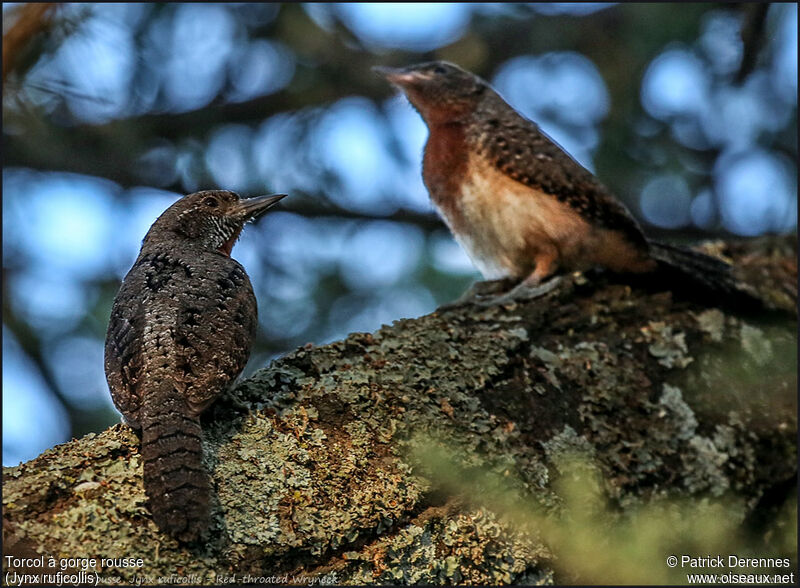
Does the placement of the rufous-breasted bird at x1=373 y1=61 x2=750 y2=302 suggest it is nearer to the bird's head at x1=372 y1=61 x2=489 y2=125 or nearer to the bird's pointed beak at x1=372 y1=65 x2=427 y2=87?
the bird's head at x1=372 y1=61 x2=489 y2=125

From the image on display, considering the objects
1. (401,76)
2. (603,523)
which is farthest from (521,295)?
A: (401,76)

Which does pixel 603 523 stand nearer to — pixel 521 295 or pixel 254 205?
pixel 521 295

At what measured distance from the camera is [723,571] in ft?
8.41

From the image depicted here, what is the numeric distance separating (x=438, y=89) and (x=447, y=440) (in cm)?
340

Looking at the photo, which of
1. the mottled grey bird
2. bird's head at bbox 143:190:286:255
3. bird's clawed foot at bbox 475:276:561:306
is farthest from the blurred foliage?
bird's head at bbox 143:190:286:255

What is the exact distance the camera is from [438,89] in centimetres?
562

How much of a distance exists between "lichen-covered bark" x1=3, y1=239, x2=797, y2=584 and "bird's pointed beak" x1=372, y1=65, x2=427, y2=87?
2177 millimetres

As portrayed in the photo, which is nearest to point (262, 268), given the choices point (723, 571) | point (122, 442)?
point (122, 442)

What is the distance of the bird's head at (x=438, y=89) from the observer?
18.2 feet

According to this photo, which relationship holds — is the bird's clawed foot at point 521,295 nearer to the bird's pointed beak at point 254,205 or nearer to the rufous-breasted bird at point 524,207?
the rufous-breasted bird at point 524,207

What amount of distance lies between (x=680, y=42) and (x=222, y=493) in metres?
5.17

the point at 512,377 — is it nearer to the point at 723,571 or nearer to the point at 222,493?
the point at 723,571

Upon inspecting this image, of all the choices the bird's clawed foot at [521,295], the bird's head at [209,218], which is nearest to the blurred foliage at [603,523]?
the bird's clawed foot at [521,295]

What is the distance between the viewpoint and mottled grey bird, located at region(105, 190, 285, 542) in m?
2.29
